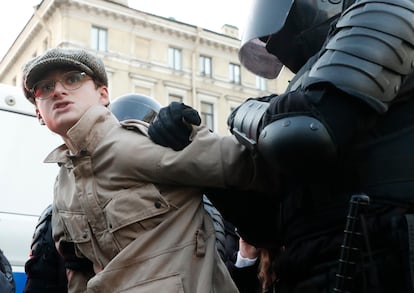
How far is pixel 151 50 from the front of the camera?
22.6m

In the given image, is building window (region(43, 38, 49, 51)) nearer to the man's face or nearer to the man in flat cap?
the man's face

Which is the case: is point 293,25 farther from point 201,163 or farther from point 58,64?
point 58,64

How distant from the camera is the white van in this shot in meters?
4.30

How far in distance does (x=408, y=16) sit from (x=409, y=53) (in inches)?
3.6

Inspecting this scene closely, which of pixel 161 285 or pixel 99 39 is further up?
pixel 99 39

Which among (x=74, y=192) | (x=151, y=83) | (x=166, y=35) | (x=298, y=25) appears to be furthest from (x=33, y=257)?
(x=166, y=35)

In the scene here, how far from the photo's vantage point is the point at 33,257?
2.20 m

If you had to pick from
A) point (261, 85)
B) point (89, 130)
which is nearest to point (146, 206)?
point (89, 130)

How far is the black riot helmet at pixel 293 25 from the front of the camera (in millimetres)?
1763

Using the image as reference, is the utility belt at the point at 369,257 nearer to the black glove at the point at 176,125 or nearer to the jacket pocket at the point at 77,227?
the black glove at the point at 176,125

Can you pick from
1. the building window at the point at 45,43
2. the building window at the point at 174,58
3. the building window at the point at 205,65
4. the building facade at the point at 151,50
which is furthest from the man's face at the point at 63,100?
the building window at the point at 205,65

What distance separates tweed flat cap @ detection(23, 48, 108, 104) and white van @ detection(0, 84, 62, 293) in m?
2.53

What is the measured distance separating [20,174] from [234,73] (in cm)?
2038

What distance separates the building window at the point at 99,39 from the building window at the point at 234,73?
5526 mm
